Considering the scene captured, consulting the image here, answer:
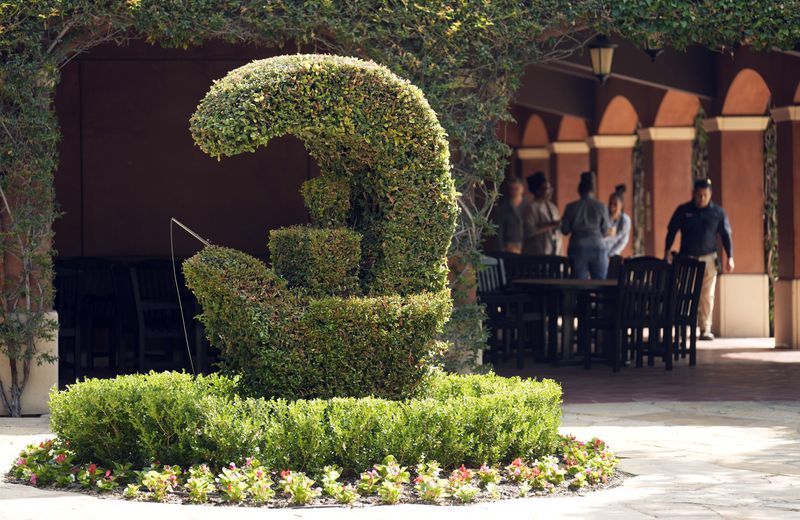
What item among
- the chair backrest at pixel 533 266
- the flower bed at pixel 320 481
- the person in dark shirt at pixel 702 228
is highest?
the person in dark shirt at pixel 702 228

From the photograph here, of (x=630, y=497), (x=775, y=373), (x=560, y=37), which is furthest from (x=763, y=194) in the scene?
(x=630, y=497)

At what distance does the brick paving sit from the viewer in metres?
10.6

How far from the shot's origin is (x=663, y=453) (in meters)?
7.78

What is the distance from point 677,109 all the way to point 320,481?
12124 mm

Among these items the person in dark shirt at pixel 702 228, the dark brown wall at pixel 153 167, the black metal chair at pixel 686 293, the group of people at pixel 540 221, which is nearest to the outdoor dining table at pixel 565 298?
the black metal chair at pixel 686 293

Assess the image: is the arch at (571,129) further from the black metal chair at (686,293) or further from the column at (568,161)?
the black metal chair at (686,293)

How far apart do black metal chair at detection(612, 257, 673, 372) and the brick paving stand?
206 mm

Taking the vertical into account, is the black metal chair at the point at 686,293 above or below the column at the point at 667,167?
below

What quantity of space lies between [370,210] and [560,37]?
11.6 feet

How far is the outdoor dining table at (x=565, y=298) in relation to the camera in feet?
40.4

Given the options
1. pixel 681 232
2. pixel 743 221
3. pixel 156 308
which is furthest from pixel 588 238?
pixel 156 308

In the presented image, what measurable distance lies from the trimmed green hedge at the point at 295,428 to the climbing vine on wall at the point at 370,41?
8.95 feet

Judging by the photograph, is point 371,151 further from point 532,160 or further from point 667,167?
point 532,160

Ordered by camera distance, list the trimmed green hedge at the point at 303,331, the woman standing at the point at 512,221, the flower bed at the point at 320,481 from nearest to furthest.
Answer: the flower bed at the point at 320,481
the trimmed green hedge at the point at 303,331
the woman standing at the point at 512,221
